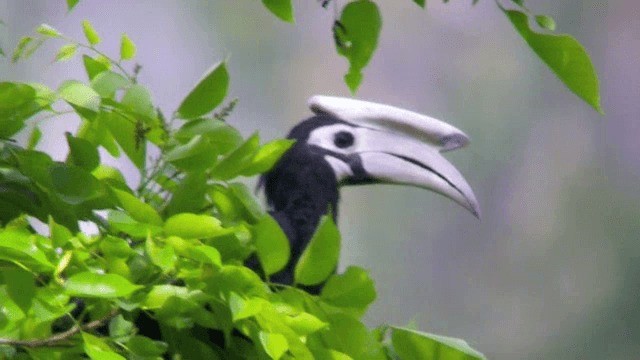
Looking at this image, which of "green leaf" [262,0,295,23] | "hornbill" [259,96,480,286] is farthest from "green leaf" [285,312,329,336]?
"hornbill" [259,96,480,286]

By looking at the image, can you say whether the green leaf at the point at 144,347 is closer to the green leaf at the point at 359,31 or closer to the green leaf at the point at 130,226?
the green leaf at the point at 130,226

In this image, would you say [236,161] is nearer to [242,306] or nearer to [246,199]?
[246,199]

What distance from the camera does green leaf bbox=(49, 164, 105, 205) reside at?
28.5 inches

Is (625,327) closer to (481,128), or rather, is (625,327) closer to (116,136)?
(481,128)

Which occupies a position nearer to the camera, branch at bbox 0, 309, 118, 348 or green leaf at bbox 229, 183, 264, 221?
branch at bbox 0, 309, 118, 348

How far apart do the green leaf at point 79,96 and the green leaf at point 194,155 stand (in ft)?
0.19

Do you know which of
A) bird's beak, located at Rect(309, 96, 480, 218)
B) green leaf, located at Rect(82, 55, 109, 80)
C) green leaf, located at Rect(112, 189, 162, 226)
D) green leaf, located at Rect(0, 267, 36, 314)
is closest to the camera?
green leaf, located at Rect(0, 267, 36, 314)

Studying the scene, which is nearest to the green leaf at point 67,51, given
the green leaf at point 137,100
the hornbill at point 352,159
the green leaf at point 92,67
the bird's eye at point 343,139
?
the green leaf at point 92,67

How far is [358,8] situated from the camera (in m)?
0.79

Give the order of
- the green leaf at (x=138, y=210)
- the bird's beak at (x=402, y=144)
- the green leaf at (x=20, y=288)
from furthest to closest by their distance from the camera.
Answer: the bird's beak at (x=402, y=144), the green leaf at (x=138, y=210), the green leaf at (x=20, y=288)

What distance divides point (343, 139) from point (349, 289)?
0.89 meters

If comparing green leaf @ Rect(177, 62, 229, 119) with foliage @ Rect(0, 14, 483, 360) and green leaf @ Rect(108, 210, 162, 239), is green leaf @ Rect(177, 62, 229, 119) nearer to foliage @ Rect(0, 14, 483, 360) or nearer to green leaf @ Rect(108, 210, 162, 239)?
foliage @ Rect(0, 14, 483, 360)

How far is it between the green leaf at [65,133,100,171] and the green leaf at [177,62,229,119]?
68 mm

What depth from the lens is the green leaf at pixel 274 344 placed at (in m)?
0.65
